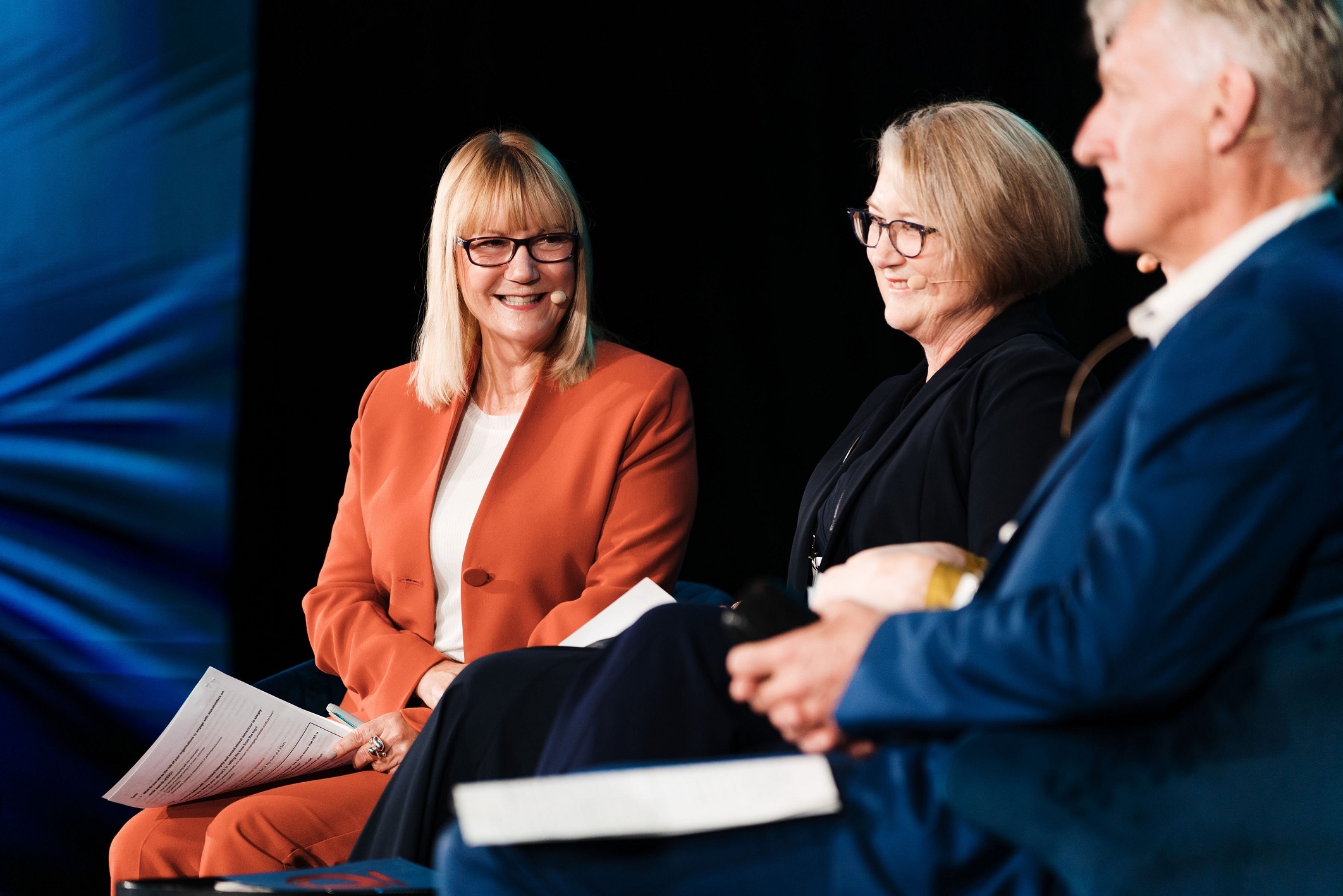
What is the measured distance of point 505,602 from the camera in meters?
2.10

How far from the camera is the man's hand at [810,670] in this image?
99 centimetres

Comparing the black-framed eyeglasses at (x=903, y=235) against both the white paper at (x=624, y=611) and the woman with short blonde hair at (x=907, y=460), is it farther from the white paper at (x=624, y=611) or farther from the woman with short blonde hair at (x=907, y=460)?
the white paper at (x=624, y=611)

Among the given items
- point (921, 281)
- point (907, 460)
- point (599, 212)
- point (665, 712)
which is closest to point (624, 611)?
point (907, 460)

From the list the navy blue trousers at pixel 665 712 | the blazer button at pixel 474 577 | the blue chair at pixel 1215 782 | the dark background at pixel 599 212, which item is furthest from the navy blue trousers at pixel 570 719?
the dark background at pixel 599 212

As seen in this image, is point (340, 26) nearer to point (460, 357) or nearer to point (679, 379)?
point (460, 357)

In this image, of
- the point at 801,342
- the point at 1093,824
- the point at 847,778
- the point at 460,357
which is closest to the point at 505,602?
the point at 460,357

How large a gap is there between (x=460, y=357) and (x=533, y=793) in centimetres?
148

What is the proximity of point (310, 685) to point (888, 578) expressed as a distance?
145cm

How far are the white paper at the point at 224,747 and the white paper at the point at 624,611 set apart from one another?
42 centimetres

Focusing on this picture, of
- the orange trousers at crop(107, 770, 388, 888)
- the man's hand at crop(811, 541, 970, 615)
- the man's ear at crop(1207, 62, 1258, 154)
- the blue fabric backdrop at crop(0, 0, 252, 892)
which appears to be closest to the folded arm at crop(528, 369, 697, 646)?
the orange trousers at crop(107, 770, 388, 888)

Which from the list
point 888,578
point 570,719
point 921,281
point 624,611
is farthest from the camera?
point 921,281

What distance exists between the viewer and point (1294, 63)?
3.32 feet

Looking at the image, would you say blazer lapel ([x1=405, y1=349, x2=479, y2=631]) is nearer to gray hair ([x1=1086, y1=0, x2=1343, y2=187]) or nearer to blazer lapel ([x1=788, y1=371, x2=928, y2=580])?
blazer lapel ([x1=788, y1=371, x2=928, y2=580])

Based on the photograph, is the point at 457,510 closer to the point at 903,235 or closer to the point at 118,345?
the point at 903,235
